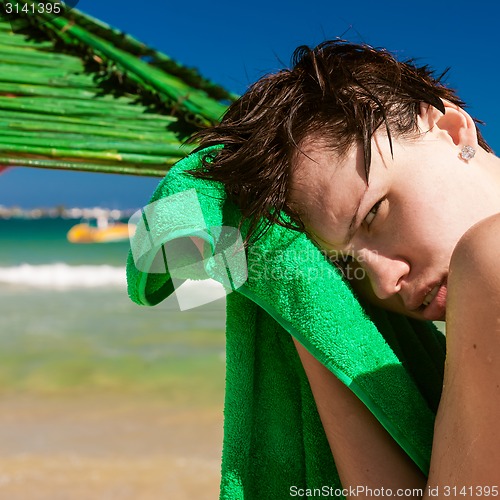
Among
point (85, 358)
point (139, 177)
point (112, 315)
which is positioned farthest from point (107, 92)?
point (112, 315)

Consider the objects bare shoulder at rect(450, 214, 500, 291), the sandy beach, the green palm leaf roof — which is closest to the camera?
bare shoulder at rect(450, 214, 500, 291)

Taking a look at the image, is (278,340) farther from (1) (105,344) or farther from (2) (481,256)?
(1) (105,344)

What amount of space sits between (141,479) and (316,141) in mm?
2439

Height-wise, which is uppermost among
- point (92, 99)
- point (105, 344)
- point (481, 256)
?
point (92, 99)

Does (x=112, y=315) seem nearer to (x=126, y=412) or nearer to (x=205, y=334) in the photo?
(x=205, y=334)

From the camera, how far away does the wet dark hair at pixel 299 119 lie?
0.93 m

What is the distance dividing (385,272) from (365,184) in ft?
0.43

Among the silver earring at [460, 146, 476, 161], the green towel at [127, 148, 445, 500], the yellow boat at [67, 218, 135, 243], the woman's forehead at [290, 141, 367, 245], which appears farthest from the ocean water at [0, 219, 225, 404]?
the yellow boat at [67, 218, 135, 243]

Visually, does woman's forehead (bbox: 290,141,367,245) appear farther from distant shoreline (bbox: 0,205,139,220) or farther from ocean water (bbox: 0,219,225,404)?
distant shoreline (bbox: 0,205,139,220)

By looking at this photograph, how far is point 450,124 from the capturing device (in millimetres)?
1014

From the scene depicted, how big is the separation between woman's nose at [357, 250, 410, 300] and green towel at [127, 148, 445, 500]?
42mm

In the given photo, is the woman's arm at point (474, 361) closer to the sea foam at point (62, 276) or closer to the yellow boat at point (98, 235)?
the sea foam at point (62, 276)

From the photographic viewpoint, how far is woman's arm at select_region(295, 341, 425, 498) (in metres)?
0.86

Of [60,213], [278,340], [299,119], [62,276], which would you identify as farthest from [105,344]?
[60,213]
